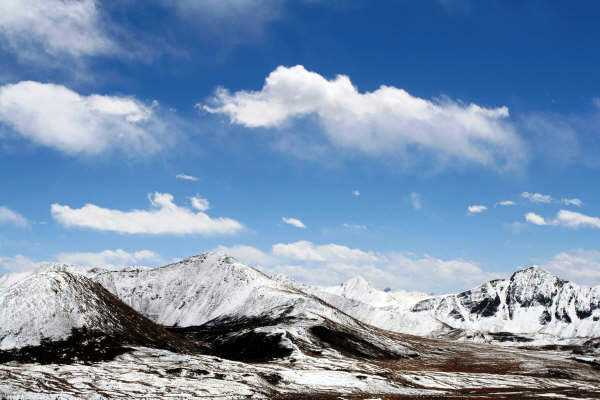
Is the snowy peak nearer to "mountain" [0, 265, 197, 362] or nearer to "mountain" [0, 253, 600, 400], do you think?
"mountain" [0, 265, 197, 362]

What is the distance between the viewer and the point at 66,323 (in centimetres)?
11650

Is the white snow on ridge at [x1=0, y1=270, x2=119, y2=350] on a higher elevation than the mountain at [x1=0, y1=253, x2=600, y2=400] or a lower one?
higher

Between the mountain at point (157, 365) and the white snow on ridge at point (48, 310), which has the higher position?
the white snow on ridge at point (48, 310)

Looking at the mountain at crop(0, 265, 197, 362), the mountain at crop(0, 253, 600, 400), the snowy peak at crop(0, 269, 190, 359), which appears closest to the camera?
the mountain at crop(0, 253, 600, 400)

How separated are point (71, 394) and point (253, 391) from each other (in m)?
26.9

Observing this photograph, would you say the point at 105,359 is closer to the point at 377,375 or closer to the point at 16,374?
the point at 16,374

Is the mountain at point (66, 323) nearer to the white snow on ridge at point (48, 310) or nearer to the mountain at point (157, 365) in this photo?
the white snow on ridge at point (48, 310)

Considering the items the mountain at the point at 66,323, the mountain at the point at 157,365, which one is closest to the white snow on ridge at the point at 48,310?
the mountain at the point at 66,323

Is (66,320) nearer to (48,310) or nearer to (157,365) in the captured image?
(48,310)

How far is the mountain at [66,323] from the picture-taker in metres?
105

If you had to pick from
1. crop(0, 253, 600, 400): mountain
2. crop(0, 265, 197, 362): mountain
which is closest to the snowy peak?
crop(0, 265, 197, 362): mountain

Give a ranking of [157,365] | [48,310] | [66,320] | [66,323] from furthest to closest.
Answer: [48,310] < [66,320] < [66,323] < [157,365]

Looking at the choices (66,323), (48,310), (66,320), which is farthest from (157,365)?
(48,310)

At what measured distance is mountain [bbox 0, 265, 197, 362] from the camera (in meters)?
105
